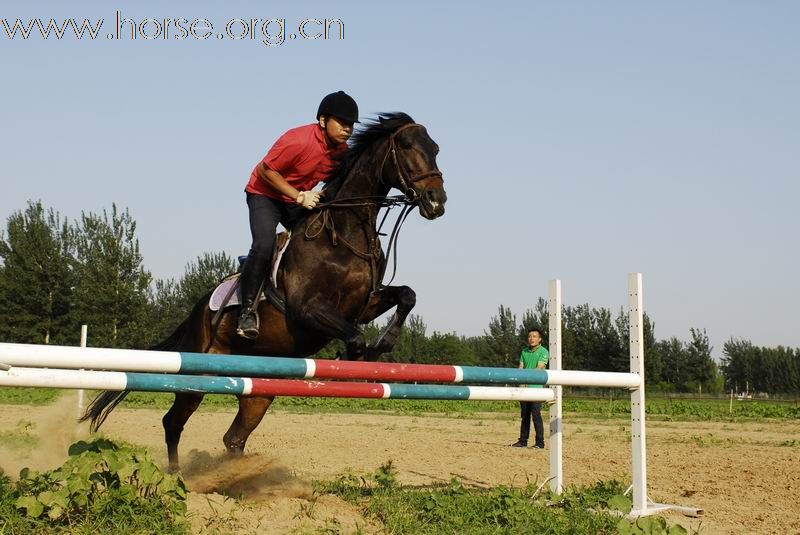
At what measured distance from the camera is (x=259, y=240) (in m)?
5.41

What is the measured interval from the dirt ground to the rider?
114 centimetres

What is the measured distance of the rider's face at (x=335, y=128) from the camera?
224 inches

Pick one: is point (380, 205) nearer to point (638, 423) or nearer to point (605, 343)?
point (638, 423)

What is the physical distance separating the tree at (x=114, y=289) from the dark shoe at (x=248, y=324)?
38.9m

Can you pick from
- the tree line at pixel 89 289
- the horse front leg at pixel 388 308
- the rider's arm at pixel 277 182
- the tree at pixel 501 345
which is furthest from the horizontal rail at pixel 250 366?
the tree at pixel 501 345

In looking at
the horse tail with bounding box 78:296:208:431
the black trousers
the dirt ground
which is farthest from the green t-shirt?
the black trousers

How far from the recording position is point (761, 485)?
23.1 feet

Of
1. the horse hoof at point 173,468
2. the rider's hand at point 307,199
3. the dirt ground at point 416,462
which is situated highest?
the rider's hand at point 307,199

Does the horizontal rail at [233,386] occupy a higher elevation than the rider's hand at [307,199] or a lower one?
lower

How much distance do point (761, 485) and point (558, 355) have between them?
8.67 ft

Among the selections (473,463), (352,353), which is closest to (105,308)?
(473,463)

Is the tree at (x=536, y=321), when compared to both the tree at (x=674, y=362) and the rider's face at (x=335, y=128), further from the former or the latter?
the rider's face at (x=335, y=128)

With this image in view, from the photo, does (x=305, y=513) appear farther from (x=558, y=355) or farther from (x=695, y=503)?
(x=695, y=503)

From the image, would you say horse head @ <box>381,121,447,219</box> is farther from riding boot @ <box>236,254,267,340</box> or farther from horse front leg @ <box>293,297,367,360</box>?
riding boot @ <box>236,254,267,340</box>
